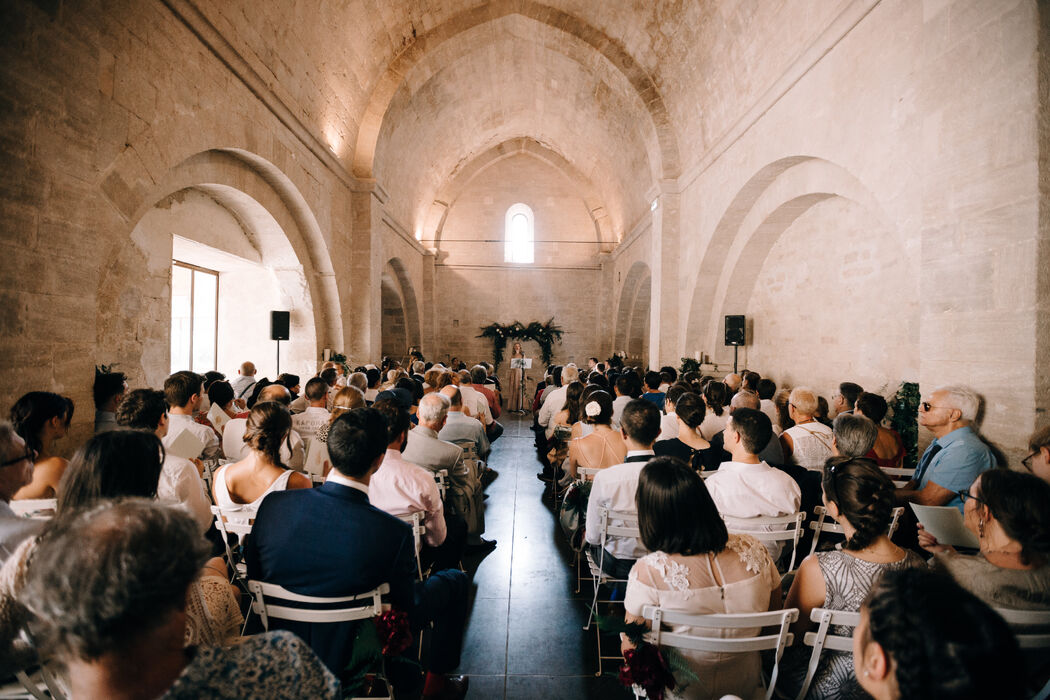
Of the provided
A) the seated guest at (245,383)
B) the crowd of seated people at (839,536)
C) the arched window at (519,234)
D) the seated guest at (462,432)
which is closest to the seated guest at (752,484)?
the crowd of seated people at (839,536)

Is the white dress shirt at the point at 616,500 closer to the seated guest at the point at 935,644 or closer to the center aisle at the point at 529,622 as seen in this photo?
the center aisle at the point at 529,622

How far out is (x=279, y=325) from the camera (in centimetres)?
874

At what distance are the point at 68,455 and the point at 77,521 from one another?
4.20 meters

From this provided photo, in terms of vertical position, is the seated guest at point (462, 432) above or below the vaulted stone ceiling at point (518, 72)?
below

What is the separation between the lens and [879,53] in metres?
4.75

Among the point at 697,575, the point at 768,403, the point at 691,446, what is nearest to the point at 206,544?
the point at 697,575

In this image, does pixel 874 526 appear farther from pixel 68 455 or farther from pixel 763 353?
pixel 763 353

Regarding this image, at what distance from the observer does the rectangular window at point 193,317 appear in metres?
8.59

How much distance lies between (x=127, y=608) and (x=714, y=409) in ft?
15.3

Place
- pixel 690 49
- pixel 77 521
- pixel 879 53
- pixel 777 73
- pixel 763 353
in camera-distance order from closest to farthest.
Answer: pixel 77 521, pixel 879 53, pixel 777 73, pixel 690 49, pixel 763 353

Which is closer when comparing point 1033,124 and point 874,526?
point 874,526

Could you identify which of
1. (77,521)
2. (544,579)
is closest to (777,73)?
(544,579)

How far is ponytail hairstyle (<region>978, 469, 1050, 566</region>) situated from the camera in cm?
164

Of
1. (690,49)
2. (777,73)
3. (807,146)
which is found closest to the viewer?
(807,146)
